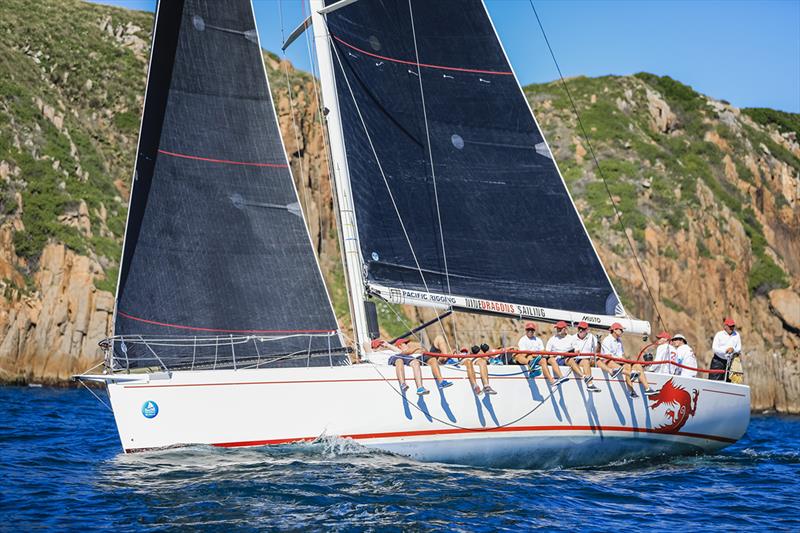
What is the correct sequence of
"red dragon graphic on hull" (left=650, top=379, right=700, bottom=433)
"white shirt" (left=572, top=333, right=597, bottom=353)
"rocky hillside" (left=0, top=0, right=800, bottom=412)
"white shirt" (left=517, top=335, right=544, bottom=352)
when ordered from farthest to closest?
"rocky hillside" (left=0, top=0, right=800, bottom=412)
"red dragon graphic on hull" (left=650, top=379, right=700, bottom=433)
"white shirt" (left=572, top=333, right=597, bottom=353)
"white shirt" (left=517, top=335, right=544, bottom=352)

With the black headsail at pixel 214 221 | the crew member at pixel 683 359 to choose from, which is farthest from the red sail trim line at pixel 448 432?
the black headsail at pixel 214 221

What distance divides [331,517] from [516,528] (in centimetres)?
214

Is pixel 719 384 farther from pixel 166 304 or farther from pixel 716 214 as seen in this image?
pixel 716 214

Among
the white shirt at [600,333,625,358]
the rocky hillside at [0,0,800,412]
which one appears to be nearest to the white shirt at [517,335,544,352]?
the white shirt at [600,333,625,358]

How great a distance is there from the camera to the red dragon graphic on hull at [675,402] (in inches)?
596

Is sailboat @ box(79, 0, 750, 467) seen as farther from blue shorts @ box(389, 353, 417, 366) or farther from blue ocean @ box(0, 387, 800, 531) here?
blue ocean @ box(0, 387, 800, 531)

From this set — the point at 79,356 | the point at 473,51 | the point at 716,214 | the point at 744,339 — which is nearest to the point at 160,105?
the point at 473,51

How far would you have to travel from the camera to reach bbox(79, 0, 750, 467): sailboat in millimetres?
12602

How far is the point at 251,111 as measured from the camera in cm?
1457

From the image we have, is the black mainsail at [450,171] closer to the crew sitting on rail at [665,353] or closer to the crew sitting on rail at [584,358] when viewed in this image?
the crew sitting on rail at [584,358]

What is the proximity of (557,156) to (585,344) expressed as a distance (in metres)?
40.2

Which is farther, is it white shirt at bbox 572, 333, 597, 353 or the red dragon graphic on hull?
the red dragon graphic on hull

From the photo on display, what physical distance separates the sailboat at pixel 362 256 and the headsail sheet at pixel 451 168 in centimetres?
4

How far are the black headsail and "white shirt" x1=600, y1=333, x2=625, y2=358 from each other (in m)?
4.96
